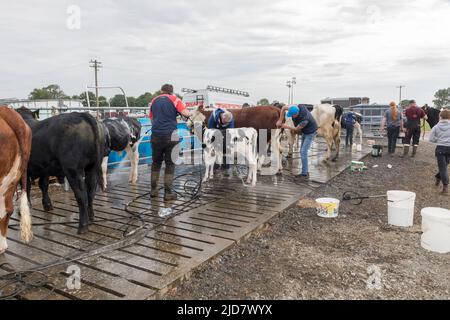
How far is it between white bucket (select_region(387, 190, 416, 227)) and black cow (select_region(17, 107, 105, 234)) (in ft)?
13.9

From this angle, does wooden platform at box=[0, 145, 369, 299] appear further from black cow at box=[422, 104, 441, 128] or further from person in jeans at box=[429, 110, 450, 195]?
black cow at box=[422, 104, 441, 128]

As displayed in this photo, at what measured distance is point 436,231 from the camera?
157 inches

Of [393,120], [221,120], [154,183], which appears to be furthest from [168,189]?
[393,120]

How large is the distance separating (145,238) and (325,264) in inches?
85.1

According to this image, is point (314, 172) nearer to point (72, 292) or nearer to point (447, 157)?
point (447, 157)

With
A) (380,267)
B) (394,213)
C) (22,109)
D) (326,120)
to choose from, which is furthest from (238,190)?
(326,120)

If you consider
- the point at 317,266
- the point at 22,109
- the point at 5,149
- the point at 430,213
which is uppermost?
the point at 22,109

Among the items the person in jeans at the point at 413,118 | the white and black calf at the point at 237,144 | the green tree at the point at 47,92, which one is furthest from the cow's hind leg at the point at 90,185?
the green tree at the point at 47,92

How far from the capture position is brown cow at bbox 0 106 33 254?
11.6 ft

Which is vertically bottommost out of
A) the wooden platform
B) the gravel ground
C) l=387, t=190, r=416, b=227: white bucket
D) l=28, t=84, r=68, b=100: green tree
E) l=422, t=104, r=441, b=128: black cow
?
the gravel ground

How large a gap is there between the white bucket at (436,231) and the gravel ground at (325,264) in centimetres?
12

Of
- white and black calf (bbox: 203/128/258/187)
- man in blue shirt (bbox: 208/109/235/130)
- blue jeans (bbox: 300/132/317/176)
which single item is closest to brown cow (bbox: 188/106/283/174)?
blue jeans (bbox: 300/132/317/176)

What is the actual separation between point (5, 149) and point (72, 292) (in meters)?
1.72

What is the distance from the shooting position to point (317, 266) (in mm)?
3619
